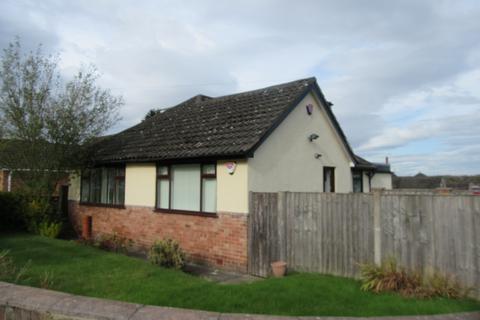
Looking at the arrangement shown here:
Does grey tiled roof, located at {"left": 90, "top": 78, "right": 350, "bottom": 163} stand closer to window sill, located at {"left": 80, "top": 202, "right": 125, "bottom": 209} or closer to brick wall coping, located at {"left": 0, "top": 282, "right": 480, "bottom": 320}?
window sill, located at {"left": 80, "top": 202, "right": 125, "bottom": 209}

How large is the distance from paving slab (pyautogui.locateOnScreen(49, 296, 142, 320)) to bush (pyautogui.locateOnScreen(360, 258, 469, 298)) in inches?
163

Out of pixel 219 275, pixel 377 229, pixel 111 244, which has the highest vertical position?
pixel 377 229

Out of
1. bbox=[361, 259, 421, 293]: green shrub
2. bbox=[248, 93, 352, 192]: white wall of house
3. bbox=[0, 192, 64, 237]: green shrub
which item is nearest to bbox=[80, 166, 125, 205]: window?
bbox=[0, 192, 64, 237]: green shrub

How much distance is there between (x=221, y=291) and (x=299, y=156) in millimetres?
5479

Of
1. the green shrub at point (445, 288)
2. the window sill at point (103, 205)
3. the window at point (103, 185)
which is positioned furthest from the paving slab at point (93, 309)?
the window at point (103, 185)

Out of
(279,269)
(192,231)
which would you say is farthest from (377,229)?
(192,231)

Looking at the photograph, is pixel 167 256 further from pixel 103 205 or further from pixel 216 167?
pixel 103 205

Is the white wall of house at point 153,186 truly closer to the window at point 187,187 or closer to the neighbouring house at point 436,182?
the window at point 187,187

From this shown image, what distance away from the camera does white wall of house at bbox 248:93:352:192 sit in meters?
9.65

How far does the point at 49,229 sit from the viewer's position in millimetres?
13234

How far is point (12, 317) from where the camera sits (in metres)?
4.72

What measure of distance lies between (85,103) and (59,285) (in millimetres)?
9004

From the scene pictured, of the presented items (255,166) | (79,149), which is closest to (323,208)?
(255,166)

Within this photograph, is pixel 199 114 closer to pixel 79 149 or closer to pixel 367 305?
pixel 79 149
